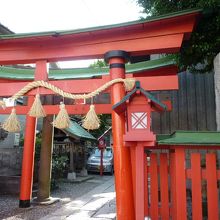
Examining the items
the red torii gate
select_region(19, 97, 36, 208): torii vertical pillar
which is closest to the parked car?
select_region(19, 97, 36, 208): torii vertical pillar

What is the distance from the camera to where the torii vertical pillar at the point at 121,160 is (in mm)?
4270

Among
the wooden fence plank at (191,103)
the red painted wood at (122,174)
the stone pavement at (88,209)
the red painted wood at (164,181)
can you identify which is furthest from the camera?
the wooden fence plank at (191,103)

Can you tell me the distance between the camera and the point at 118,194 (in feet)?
14.2

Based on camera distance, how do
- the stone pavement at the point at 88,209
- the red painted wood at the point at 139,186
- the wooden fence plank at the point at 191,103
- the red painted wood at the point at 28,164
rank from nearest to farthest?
the red painted wood at the point at 139,186
the stone pavement at the point at 88,209
the red painted wood at the point at 28,164
the wooden fence plank at the point at 191,103

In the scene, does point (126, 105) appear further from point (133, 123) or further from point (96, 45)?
point (96, 45)

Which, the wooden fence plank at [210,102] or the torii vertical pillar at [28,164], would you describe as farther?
the wooden fence plank at [210,102]

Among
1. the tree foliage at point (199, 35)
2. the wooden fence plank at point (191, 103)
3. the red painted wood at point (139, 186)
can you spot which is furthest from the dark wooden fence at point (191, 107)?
the red painted wood at point (139, 186)

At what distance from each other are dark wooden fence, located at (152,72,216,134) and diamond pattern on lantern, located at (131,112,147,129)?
14.0 ft

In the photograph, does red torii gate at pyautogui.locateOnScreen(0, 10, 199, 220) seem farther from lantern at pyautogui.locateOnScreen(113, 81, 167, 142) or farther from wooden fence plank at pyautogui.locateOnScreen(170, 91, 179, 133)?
Answer: wooden fence plank at pyautogui.locateOnScreen(170, 91, 179, 133)

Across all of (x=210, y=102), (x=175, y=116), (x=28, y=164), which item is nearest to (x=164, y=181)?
(x=175, y=116)

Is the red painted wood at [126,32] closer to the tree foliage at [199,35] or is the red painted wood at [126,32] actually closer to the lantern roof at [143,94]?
the tree foliage at [199,35]

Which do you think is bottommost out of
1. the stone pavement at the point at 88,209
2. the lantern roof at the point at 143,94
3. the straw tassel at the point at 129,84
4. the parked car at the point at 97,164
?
the stone pavement at the point at 88,209

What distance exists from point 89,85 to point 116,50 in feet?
2.66

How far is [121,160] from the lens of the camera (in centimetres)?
441
